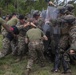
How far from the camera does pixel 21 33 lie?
9891 mm

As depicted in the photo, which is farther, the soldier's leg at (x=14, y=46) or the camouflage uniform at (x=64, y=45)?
the soldier's leg at (x=14, y=46)

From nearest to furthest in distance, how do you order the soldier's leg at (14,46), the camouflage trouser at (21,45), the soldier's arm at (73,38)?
the soldier's arm at (73,38) < the camouflage trouser at (21,45) < the soldier's leg at (14,46)

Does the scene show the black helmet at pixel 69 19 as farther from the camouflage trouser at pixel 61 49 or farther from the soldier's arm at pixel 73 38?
the camouflage trouser at pixel 61 49

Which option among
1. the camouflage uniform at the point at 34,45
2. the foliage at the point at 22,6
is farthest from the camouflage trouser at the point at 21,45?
the foliage at the point at 22,6

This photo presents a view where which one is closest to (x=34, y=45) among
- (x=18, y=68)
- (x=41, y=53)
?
(x=41, y=53)


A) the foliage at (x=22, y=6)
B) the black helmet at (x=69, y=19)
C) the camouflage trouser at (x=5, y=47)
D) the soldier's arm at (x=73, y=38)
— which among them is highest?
the foliage at (x=22, y=6)

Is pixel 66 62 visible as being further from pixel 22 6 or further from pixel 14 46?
pixel 22 6

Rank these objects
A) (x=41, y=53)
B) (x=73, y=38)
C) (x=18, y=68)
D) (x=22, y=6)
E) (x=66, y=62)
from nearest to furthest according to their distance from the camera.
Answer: (x=73, y=38), (x=66, y=62), (x=41, y=53), (x=18, y=68), (x=22, y=6)

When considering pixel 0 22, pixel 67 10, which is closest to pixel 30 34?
pixel 0 22

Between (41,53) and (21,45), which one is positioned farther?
(21,45)

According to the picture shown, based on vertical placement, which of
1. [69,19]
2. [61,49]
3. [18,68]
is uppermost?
[69,19]

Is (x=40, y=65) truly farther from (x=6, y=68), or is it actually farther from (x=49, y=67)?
(x=6, y=68)

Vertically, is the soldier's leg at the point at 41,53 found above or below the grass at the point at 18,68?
above

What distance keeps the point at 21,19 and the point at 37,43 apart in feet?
5.14
